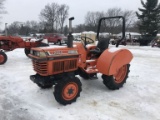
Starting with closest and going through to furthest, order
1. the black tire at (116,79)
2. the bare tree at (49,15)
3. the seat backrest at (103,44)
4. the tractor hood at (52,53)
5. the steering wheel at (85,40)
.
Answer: the tractor hood at (52,53), the black tire at (116,79), the steering wheel at (85,40), the seat backrest at (103,44), the bare tree at (49,15)

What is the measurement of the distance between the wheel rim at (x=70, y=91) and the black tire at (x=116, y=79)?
1134 millimetres

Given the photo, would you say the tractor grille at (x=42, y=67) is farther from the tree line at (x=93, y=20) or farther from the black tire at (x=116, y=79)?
the tree line at (x=93, y=20)

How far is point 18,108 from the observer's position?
202 inches

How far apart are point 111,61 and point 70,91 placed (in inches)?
54.3

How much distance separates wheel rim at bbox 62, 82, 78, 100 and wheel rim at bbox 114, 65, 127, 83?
1602 mm

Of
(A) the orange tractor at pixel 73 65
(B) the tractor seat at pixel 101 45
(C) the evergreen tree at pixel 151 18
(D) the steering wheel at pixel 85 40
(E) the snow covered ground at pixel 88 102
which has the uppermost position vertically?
(C) the evergreen tree at pixel 151 18

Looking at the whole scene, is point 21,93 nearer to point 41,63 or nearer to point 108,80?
point 41,63

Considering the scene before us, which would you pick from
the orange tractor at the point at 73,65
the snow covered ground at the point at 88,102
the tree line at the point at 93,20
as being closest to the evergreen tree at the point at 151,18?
the tree line at the point at 93,20

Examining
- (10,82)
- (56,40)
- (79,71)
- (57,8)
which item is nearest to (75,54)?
(79,71)

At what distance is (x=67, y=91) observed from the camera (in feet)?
17.4

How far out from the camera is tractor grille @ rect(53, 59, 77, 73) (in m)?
5.34

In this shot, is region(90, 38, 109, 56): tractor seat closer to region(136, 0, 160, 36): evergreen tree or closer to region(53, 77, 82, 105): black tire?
region(53, 77, 82, 105): black tire

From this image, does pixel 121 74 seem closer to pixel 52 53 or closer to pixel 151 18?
pixel 52 53

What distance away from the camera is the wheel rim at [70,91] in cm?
527
